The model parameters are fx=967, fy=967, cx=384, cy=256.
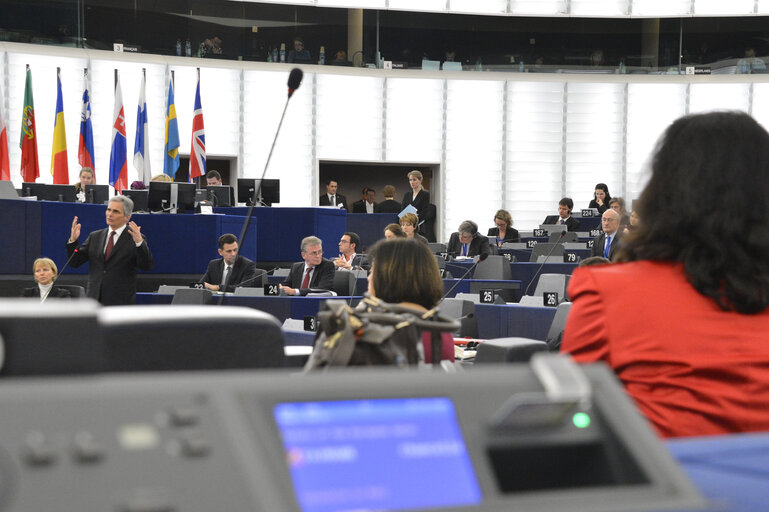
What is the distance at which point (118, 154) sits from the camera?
47.4ft

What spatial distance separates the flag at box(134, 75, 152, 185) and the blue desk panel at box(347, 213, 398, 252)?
10.6ft

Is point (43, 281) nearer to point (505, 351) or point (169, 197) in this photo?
point (169, 197)

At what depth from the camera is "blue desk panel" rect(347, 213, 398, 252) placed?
14.6 metres

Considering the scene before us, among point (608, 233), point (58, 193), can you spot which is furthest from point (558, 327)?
point (58, 193)

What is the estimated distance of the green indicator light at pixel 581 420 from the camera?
0.70 m

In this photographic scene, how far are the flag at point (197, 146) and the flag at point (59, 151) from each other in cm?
185

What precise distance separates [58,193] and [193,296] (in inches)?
141

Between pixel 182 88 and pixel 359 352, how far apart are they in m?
14.7

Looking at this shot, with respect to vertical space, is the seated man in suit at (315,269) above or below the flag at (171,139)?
below

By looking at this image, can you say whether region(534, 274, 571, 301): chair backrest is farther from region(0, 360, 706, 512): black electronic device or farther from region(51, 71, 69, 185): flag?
region(51, 71, 69, 185): flag

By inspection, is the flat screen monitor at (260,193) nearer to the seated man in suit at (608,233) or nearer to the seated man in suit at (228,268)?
the seated man in suit at (228,268)

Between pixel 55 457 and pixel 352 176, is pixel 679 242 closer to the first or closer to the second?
pixel 55 457

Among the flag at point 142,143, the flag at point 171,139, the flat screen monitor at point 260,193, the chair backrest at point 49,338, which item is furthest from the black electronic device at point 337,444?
the flag at point 171,139

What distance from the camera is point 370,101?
17484 mm
